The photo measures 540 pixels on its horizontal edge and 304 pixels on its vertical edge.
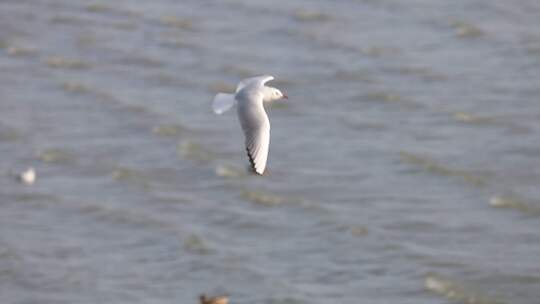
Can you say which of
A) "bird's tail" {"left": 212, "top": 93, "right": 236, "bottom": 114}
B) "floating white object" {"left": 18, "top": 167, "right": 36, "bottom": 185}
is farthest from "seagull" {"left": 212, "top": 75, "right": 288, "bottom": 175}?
"floating white object" {"left": 18, "top": 167, "right": 36, "bottom": 185}

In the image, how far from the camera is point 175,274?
12.8 m

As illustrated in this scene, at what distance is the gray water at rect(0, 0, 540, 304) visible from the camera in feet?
42.1

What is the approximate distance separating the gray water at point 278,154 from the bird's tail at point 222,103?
2.60m

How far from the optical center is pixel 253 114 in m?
9.59

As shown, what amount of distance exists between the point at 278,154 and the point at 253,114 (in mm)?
5797

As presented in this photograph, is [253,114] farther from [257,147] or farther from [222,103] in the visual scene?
[257,147]

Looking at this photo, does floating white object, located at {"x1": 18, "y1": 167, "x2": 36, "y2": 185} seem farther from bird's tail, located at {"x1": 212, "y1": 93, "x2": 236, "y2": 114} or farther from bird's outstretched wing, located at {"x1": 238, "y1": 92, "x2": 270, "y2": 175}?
bird's outstretched wing, located at {"x1": 238, "y1": 92, "x2": 270, "y2": 175}

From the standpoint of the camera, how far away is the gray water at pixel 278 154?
12820 millimetres

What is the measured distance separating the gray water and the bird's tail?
2600 mm

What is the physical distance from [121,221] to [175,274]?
1.33m

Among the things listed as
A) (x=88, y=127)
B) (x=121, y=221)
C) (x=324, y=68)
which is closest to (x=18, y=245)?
(x=121, y=221)

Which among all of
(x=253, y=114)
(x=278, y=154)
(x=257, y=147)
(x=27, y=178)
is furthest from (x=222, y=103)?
(x=278, y=154)

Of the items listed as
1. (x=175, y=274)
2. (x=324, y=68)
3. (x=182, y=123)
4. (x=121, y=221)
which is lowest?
(x=175, y=274)

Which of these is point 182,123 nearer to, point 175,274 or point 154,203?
point 154,203
